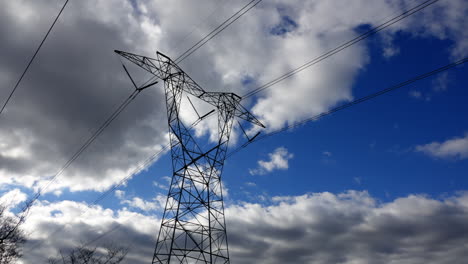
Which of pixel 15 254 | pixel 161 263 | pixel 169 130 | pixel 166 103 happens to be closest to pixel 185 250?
pixel 161 263

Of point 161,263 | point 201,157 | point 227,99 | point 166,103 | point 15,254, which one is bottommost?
point 161,263

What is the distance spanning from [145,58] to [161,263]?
13.6 m

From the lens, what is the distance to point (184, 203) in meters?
20.2

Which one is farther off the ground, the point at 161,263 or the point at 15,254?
the point at 15,254

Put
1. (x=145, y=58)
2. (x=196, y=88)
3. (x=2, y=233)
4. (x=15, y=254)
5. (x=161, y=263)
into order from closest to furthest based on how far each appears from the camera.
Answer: (x=161, y=263) < (x=145, y=58) < (x=196, y=88) < (x=2, y=233) < (x=15, y=254)

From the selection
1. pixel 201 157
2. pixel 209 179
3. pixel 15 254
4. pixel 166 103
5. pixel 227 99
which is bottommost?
pixel 15 254

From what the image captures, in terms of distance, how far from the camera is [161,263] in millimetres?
17969

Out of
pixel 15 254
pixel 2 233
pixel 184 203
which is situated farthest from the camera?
pixel 15 254

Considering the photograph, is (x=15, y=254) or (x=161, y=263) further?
(x=15, y=254)

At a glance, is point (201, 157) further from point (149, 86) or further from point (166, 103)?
point (149, 86)

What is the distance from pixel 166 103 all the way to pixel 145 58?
3468 mm

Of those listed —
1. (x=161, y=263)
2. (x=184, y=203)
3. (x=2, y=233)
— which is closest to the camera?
(x=161, y=263)

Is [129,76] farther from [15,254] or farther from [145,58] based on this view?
[15,254]

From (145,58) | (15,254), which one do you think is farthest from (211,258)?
(15,254)
